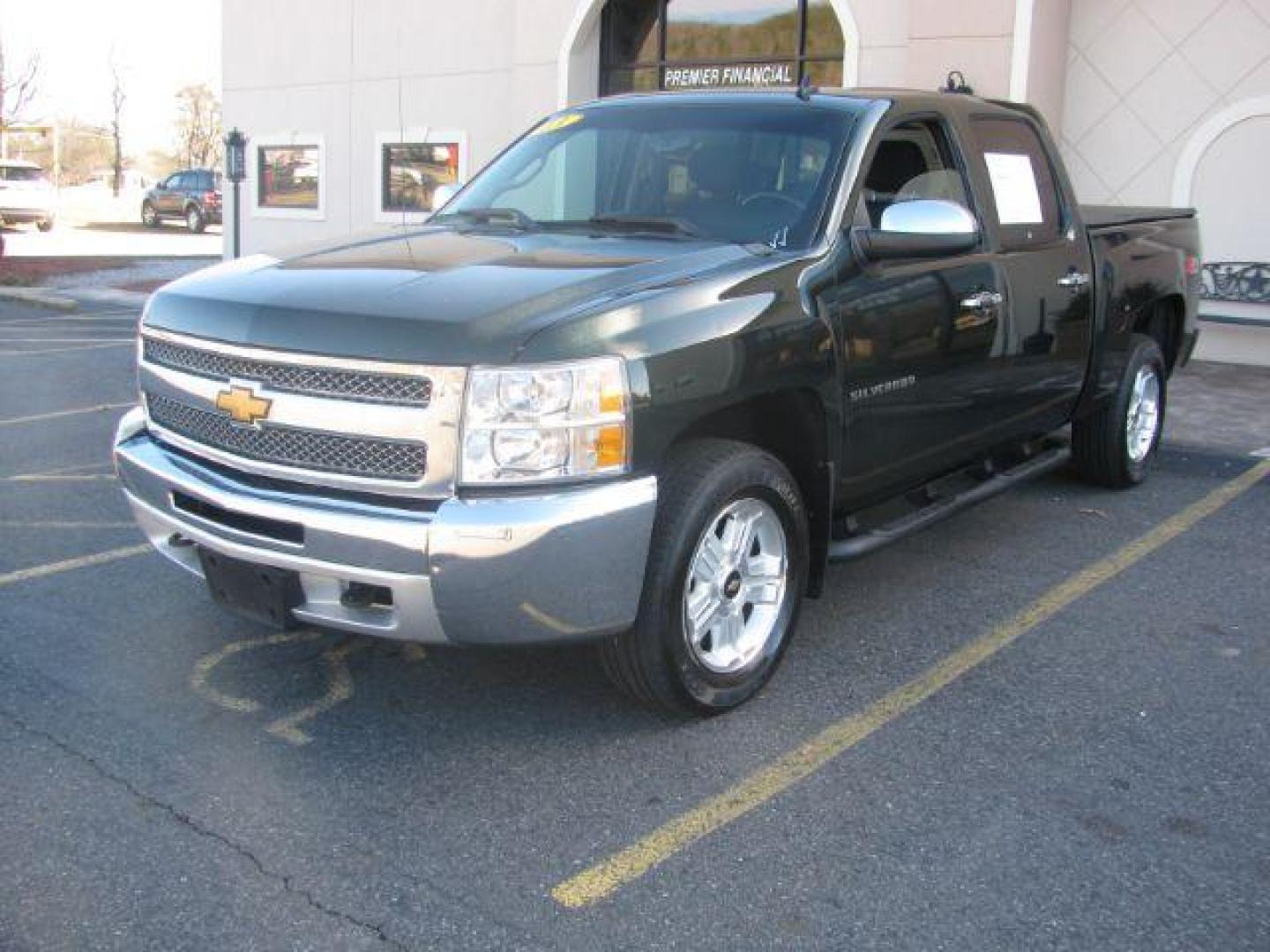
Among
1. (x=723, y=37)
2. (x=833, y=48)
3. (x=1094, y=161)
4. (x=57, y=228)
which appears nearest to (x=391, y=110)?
(x=723, y=37)

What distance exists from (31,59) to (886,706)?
43279 millimetres

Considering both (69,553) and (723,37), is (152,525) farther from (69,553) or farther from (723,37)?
(723,37)

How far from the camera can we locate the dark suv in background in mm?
35250

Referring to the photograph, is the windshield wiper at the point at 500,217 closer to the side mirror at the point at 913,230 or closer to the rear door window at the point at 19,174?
the side mirror at the point at 913,230

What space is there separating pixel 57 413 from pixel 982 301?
6603 mm

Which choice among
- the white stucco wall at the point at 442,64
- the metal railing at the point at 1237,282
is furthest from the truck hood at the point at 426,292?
the metal railing at the point at 1237,282

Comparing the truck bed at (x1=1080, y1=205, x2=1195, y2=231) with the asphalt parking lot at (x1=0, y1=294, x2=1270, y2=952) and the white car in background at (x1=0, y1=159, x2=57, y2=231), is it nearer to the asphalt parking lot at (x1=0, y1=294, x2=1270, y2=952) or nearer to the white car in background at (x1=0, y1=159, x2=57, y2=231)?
the asphalt parking lot at (x1=0, y1=294, x2=1270, y2=952)

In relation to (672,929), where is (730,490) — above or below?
above

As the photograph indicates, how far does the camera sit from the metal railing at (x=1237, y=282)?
470 inches

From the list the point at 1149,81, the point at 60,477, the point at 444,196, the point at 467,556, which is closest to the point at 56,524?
the point at 60,477

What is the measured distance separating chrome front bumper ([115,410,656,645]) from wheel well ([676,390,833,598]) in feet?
2.34

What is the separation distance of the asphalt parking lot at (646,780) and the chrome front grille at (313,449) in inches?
33.7

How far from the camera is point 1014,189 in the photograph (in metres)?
5.81

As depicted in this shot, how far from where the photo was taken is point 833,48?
14.6 m
